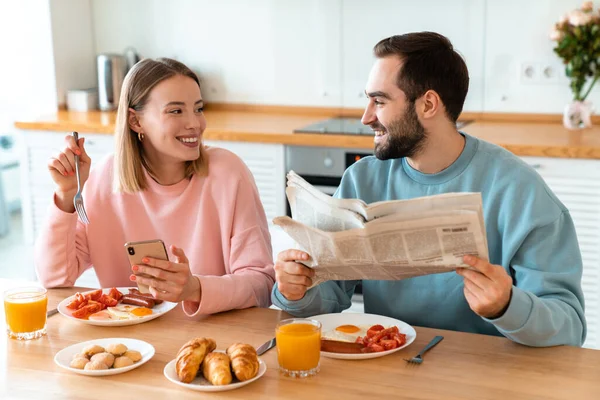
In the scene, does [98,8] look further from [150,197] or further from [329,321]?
[329,321]

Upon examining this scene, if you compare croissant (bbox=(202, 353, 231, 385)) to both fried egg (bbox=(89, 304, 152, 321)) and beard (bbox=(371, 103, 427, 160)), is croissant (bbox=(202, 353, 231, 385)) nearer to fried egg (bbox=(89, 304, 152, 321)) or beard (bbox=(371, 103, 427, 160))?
fried egg (bbox=(89, 304, 152, 321))

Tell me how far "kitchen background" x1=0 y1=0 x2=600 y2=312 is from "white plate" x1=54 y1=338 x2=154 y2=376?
2.16m

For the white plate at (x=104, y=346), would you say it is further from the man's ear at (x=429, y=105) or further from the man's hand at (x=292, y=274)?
the man's ear at (x=429, y=105)

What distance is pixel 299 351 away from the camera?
1.39m

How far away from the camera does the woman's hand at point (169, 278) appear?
163 cm

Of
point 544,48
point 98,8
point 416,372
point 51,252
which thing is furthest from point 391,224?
point 98,8

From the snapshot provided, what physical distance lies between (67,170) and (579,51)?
2181 mm

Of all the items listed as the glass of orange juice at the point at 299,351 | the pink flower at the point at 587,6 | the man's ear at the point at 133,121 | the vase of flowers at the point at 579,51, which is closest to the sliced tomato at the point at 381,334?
the glass of orange juice at the point at 299,351

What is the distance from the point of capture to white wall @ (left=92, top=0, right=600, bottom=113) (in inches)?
136

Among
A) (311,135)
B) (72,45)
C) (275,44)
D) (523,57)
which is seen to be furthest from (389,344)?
(72,45)

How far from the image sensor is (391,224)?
4.47 feet

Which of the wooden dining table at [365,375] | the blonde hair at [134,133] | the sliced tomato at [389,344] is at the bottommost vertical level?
the wooden dining table at [365,375]

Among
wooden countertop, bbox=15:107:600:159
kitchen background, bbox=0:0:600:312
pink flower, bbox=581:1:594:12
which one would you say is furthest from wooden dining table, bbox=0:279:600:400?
kitchen background, bbox=0:0:600:312

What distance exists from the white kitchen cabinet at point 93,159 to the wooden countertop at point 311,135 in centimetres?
4
